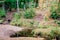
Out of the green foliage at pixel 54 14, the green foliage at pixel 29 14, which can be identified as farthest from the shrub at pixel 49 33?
the green foliage at pixel 29 14

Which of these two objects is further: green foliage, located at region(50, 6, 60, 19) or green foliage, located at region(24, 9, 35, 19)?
green foliage, located at region(24, 9, 35, 19)

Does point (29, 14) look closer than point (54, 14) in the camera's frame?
No

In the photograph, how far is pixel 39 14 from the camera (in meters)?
12.2

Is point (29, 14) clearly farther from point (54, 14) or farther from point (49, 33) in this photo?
point (49, 33)

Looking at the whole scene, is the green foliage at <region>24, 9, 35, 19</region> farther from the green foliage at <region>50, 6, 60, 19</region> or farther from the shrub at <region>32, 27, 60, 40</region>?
the shrub at <region>32, 27, 60, 40</region>

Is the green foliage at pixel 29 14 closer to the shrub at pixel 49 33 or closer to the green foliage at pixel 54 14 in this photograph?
the green foliage at pixel 54 14

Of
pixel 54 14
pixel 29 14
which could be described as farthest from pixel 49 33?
pixel 29 14

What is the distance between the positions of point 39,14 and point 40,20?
0.93m

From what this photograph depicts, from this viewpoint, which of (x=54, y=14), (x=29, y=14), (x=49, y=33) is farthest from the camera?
(x=29, y=14)

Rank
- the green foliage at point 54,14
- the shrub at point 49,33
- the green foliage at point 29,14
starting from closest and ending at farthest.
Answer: the shrub at point 49,33, the green foliage at point 54,14, the green foliage at point 29,14

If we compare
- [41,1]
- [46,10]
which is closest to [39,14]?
[46,10]

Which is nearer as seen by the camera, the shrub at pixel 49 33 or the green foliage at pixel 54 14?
the shrub at pixel 49 33

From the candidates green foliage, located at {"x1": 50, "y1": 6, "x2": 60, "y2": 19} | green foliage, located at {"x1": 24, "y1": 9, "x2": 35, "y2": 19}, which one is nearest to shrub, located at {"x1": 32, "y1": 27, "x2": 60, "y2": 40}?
green foliage, located at {"x1": 50, "y1": 6, "x2": 60, "y2": 19}

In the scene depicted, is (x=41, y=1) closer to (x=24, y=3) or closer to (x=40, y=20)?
(x=24, y=3)
